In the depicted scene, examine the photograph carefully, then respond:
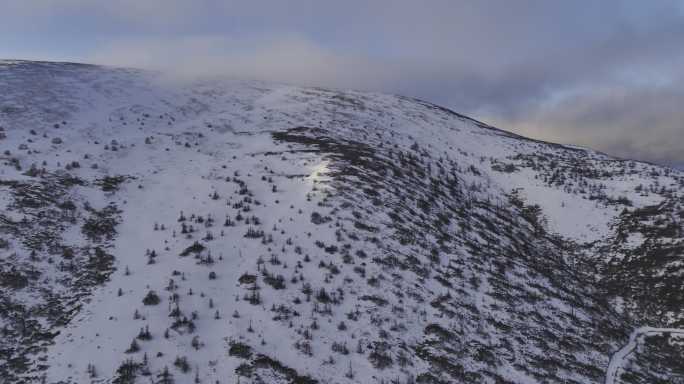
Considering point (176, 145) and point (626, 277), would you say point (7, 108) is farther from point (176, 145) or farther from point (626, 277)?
point (626, 277)

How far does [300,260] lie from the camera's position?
51.8 ft

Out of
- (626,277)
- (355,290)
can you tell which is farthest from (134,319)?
(626,277)

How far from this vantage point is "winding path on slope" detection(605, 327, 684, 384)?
45.9ft

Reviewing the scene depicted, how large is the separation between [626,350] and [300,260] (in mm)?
12688

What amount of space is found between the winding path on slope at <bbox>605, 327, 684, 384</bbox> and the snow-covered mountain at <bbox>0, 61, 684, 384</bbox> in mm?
97

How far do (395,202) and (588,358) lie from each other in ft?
35.6

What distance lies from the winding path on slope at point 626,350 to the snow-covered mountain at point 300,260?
97mm

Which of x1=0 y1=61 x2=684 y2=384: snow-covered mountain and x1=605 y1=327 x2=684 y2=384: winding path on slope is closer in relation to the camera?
x1=0 y1=61 x2=684 y2=384: snow-covered mountain

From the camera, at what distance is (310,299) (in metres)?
13.7

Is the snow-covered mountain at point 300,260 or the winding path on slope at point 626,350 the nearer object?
the snow-covered mountain at point 300,260

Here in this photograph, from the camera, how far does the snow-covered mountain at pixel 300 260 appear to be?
11.3 meters

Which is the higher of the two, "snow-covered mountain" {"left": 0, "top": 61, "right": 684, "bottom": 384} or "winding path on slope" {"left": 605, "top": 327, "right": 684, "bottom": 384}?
"snow-covered mountain" {"left": 0, "top": 61, "right": 684, "bottom": 384}

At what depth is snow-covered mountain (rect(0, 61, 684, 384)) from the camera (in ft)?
37.2

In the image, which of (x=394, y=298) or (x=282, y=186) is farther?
(x=282, y=186)
